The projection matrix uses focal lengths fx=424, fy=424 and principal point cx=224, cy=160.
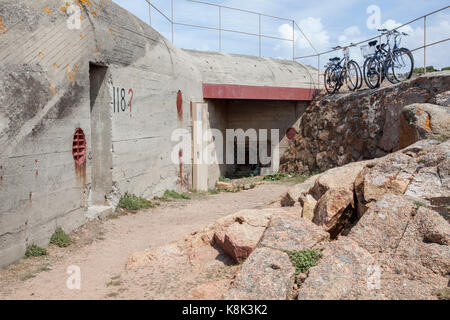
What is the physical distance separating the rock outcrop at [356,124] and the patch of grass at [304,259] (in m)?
3.68

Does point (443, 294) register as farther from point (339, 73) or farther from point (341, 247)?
point (339, 73)

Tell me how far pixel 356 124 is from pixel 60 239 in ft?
25.9

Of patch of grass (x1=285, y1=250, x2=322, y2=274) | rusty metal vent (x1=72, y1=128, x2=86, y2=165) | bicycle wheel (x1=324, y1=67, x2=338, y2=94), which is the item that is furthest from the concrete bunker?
patch of grass (x1=285, y1=250, x2=322, y2=274)

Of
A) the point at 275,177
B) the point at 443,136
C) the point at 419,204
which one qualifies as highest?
the point at 443,136

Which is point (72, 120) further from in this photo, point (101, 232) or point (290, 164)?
point (290, 164)

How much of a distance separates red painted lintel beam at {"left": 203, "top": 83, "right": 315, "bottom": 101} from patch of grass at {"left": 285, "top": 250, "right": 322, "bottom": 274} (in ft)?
26.5

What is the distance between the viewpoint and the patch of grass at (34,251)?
16.9ft

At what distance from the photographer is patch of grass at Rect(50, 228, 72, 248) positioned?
5.61 meters

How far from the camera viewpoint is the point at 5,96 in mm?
4680

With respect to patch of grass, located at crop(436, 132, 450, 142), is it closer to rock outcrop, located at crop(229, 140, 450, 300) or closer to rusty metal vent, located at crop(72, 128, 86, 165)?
rock outcrop, located at crop(229, 140, 450, 300)

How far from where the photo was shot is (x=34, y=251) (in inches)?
205

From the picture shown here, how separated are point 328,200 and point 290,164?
839cm

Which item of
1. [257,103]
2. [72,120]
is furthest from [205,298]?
[257,103]

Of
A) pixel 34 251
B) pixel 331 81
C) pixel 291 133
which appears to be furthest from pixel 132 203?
pixel 331 81
